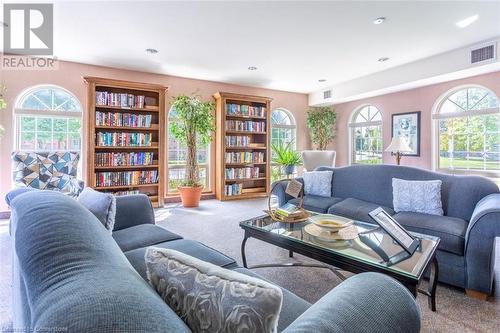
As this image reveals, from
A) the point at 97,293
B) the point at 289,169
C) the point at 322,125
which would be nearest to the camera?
the point at 97,293

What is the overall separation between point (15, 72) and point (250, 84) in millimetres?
4017

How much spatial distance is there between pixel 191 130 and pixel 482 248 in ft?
14.0

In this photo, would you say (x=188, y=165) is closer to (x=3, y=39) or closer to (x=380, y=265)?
(x=3, y=39)

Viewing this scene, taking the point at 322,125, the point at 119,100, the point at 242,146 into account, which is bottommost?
the point at 242,146

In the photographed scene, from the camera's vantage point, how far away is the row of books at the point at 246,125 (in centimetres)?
559

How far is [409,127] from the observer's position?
17.1 ft

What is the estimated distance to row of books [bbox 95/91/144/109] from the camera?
4383mm

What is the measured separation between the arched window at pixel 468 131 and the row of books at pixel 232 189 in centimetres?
378

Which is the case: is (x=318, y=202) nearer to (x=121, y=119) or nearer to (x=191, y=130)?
(x=191, y=130)

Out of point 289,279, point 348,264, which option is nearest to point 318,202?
point 289,279

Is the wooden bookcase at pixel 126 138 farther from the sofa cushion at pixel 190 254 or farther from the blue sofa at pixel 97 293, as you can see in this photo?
the blue sofa at pixel 97 293

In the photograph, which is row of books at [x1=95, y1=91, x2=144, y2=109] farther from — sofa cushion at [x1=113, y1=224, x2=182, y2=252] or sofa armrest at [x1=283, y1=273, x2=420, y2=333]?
sofa armrest at [x1=283, y1=273, x2=420, y2=333]

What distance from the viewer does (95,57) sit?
13.5 feet

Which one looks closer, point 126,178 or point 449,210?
point 449,210
